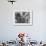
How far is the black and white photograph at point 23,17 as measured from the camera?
15.4ft

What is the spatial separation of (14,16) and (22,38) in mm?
1218

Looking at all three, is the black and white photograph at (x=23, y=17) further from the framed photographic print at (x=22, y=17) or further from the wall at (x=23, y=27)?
the wall at (x=23, y=27)

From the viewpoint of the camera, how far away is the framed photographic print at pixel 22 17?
468cm

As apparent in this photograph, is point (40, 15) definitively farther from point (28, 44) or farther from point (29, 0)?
point (28, 44)

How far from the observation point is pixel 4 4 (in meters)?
4.71

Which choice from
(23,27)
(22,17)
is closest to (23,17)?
(22,17)

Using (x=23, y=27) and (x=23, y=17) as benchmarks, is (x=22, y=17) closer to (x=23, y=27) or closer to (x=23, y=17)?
(x=23, y=17)

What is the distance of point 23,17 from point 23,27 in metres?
0.35

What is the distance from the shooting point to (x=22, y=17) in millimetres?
4715

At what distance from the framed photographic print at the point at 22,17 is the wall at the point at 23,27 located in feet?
0.35

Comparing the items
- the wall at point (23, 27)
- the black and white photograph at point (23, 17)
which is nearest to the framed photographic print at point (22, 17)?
the black and white photograph at point (23, 17)

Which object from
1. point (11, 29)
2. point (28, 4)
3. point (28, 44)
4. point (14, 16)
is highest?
point (28, 4)

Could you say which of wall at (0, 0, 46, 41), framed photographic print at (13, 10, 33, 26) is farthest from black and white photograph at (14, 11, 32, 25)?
wall at (0, 0, 46, 41)

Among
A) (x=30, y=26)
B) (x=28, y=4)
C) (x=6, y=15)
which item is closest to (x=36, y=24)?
(x=30, y=26)
